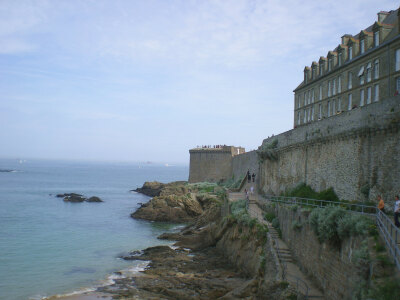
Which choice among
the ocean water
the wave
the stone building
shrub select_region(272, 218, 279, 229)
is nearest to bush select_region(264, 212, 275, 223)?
shrub select_region(272, 218, 279, 229)

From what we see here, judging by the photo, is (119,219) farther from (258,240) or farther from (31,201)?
(258,240)

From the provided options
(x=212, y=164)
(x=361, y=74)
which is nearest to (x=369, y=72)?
(x=361, y=74)

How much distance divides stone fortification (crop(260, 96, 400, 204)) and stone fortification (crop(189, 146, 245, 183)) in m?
31.2

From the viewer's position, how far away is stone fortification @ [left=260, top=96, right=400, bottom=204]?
15.9 meters

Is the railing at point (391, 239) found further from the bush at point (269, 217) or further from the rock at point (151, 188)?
the rock at point (151, 188)

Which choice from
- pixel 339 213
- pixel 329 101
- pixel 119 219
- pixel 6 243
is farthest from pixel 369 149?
pixel 119 219

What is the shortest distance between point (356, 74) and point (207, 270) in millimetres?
17049

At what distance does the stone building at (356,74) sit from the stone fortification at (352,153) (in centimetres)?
215

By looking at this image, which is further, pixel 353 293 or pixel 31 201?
pixel 31 201

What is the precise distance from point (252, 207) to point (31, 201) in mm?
42139

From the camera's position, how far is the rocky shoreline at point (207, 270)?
17.5 meters

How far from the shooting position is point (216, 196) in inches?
1761

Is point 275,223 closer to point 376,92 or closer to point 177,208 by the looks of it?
point 376,92

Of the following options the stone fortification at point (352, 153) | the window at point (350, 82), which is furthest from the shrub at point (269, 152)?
the window at point (350, 82)
